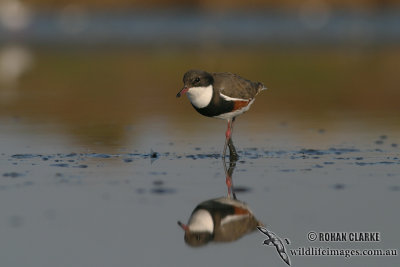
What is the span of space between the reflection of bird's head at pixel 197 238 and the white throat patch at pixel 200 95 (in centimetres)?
302

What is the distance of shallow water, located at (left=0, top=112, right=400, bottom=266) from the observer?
20.8 ft

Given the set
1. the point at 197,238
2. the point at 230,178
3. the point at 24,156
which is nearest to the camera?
the point at 197,238

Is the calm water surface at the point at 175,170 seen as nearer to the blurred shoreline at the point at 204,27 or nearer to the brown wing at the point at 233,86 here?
the brown wing at the point at 233,86

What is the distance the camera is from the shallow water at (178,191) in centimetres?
634

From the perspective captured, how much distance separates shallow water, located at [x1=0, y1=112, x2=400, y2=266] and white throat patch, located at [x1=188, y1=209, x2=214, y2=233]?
0.11 m

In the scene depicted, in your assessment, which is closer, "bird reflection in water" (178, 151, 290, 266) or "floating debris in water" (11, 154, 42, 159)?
"bird reflection in water" (178, 151, 290, 266)

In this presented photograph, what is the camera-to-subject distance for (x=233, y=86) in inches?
394

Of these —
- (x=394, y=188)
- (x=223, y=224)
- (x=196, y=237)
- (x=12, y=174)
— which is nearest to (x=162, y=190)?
(x=223, y=224)

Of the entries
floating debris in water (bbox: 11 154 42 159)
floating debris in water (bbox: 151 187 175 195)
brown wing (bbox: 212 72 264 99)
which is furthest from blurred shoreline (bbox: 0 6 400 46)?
floating debris in water (bbox: 151 187 175 195)

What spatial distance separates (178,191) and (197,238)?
60.1 inches

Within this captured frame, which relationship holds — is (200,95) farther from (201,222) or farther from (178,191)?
(201,222)

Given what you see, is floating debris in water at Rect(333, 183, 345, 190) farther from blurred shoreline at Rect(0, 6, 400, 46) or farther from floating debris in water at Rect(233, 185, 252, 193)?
blurred shoreline at Rect(0, 6, 400, 46)

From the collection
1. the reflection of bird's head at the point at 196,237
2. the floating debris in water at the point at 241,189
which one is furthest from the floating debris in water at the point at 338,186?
the reflection of bird's head at the point at 196,237

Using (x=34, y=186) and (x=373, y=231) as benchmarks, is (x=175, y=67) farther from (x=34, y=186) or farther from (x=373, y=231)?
(x=373, y=231)
